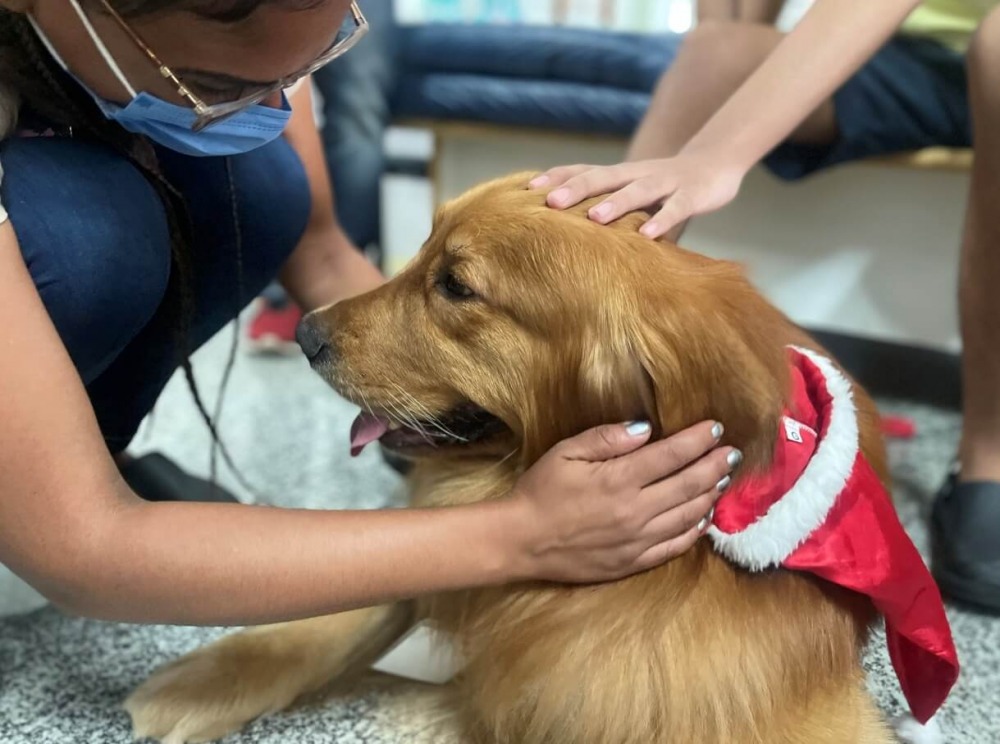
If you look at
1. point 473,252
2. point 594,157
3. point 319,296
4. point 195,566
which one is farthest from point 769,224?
point 195,566

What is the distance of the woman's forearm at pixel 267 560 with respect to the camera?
0.80 metres

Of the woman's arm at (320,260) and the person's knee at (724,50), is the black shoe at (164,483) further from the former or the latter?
the person's knee at (724,50)

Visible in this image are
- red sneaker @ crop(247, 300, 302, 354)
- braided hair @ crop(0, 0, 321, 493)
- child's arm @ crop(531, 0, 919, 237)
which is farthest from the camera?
red sneaker @ crop(247, 300, 302, 354)

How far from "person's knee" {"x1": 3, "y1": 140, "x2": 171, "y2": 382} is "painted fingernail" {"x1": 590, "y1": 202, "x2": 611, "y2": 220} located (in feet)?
1.54

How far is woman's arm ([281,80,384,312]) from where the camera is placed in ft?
4.52

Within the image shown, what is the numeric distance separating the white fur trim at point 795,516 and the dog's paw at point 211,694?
20.3 inches

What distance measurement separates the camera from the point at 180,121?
2.90 feet

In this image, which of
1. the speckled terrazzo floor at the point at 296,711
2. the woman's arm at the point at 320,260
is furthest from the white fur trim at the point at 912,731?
the woman's arm at the point at 320,260

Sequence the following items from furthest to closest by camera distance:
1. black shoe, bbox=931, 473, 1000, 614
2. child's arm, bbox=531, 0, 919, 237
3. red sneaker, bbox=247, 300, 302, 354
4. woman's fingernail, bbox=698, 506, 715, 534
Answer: red sneaker, bbox=247, 300, 302, 354
black shoe, bbox=931, 473, 1000, 614
child's arm, bbox=531, 0, 919, 237
woman's fingernail, bbox=698, 506, 715, 534

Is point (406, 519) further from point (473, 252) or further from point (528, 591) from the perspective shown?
point (473, 252)

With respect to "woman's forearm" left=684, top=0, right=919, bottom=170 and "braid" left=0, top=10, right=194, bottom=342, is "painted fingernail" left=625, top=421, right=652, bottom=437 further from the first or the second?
"braid" left=0, top=10, right=194, bottom=342

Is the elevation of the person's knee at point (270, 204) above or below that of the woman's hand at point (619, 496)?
above

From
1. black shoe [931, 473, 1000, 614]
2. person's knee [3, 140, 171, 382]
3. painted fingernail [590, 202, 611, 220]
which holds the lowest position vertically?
black shoe [931, 473, 1000, 614]

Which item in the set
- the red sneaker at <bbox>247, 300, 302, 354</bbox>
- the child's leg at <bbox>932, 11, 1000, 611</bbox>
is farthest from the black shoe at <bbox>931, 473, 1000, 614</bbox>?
the red sneaker at <bbox>247, 300, 302, 354</bbox>
